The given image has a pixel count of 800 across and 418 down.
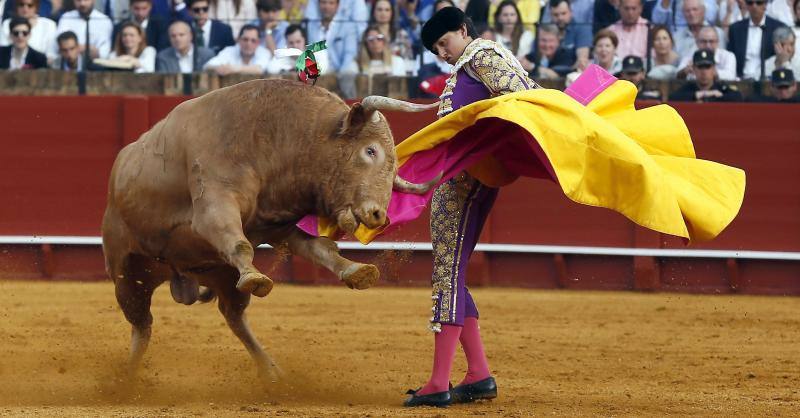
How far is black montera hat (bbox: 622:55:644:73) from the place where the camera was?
8875mm

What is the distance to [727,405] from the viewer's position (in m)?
4.84

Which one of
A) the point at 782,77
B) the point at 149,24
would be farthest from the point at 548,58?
the point at 149,24

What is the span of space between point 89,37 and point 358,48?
1.89m

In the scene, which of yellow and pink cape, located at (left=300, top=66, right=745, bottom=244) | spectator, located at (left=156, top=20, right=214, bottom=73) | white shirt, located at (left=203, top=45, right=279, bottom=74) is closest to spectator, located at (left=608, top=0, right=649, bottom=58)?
white shirt, located at (left=203, top=45, right=279, bottom=74)

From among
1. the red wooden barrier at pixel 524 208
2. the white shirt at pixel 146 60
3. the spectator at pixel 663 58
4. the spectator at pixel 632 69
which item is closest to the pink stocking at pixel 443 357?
the red wooden barrier at pixel 524 208

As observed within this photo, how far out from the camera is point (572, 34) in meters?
9.27

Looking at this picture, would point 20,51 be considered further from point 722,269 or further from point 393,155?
point 393,155

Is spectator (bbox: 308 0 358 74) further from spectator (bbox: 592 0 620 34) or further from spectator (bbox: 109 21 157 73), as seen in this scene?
spectator (bbox: 592 0 620 34)

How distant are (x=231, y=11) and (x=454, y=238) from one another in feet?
17.3

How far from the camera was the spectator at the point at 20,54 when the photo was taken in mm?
9609

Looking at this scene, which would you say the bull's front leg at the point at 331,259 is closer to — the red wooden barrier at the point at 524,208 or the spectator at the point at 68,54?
the red wooden barrier at the point at 524,208

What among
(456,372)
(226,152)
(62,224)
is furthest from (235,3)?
(226,152)

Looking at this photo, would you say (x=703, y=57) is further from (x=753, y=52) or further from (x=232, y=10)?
(x=232, y=10)

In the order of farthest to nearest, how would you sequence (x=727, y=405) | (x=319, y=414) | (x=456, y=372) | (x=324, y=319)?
(x=324, y=319), (x=456, y=372), (x=727, y=405), (x=319, y=414)
